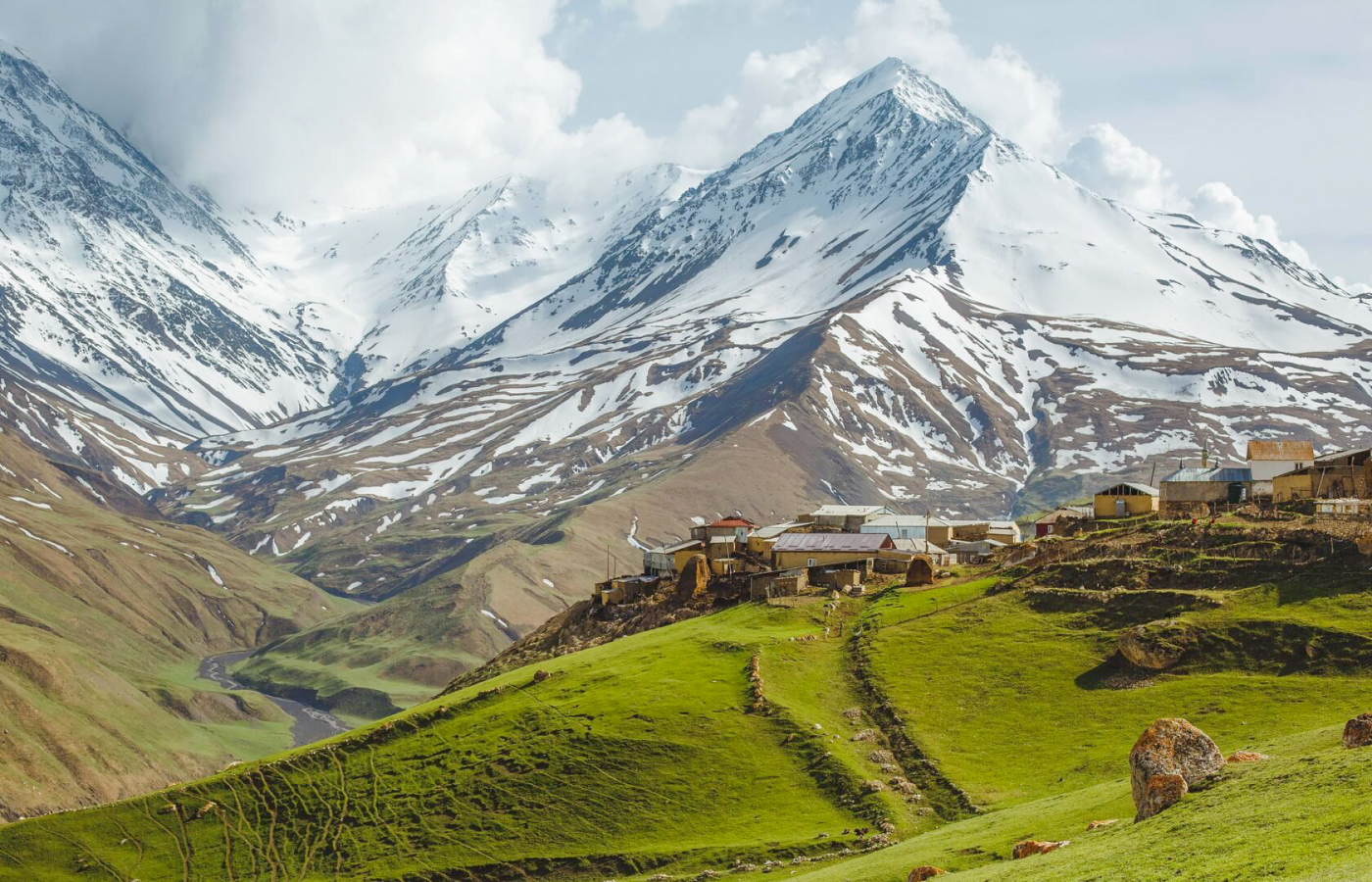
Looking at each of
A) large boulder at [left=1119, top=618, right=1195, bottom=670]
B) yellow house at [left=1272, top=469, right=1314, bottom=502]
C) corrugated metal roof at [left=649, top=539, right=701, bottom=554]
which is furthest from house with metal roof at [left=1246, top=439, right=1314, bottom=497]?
corrugated metal roof at [left=649, top=539, right=701, bottom=554]

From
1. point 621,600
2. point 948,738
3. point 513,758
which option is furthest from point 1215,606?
point 621,600

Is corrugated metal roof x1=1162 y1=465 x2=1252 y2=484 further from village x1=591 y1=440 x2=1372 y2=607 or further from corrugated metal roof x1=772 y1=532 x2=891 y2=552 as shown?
corrugated metal roof x1=772 y1=532 x2=891 y2=552

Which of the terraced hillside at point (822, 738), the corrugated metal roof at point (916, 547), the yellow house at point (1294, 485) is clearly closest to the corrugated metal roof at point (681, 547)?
the corrugated metal roof at point (916, 547)

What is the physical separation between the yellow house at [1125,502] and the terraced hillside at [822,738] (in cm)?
1306

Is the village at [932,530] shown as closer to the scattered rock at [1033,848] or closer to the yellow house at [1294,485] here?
the yellow house at [1294,485]

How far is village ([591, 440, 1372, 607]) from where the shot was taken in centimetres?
9394

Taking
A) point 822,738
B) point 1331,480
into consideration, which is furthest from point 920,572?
point 1331,480

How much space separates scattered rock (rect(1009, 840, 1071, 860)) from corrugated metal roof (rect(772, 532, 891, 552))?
227ft

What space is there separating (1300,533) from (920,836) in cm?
3457

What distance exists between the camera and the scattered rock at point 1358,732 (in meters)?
38.1

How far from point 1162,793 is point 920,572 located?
59.6m

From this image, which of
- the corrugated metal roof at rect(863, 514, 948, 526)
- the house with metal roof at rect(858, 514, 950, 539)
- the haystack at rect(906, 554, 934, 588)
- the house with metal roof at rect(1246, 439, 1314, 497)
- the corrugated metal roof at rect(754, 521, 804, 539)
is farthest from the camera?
the corrugated metal roof at rect(754, 521, 804, 539)

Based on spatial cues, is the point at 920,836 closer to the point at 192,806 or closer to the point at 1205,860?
the point at 1205,860

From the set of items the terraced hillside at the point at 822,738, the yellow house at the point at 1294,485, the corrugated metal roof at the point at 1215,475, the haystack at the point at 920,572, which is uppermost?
the corrugated metal roof at the point at 1215,475
